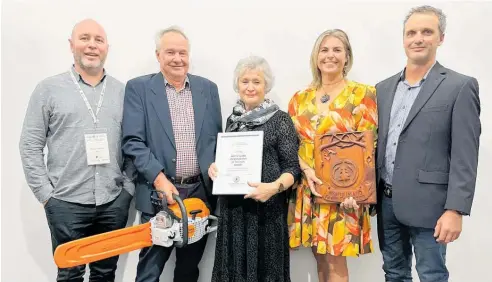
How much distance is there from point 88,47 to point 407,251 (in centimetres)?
233

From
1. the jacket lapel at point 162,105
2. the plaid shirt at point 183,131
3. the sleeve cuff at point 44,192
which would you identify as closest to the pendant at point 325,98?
the plaid shirt at point 183,131

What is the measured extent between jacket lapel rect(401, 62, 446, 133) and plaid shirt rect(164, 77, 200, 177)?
Answer: 1.26 meters

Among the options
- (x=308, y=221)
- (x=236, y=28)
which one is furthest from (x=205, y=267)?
(x=236, y=28)

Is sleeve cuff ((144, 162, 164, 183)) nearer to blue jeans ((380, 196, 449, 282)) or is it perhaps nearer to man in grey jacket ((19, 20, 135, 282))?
man in grey jacket ((19, 20, 135, 282))

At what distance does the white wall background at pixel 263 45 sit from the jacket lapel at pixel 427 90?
805mm

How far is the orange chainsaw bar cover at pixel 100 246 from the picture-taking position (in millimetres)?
1821

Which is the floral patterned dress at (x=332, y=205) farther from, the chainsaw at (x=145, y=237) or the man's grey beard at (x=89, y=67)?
the man's grey beard at (x=89, y=67)

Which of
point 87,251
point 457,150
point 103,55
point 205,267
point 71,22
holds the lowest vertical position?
point 205,267

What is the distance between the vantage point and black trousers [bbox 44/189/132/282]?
211 centimetres

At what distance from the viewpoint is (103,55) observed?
2.25m

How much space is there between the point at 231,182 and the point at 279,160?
0.32 meters

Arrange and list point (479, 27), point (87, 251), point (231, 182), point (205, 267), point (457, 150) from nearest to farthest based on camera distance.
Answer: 1. point (457, 150)
2. point (87, 251)
3. point (231, 182)
4. point (479, 27)
5. point (205, 267)

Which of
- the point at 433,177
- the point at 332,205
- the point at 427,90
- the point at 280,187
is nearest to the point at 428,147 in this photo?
the point at 433,177

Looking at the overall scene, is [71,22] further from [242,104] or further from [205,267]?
[205,267]
